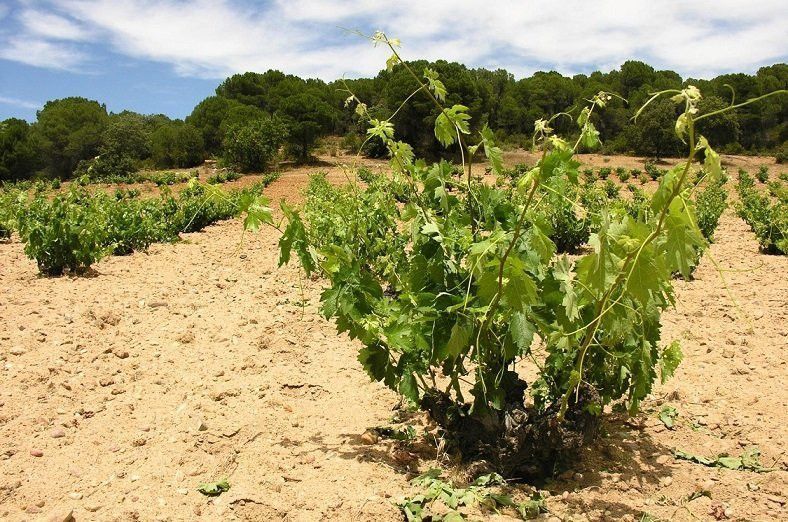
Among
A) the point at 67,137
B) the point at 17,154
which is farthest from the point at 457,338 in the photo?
the point at 67,137

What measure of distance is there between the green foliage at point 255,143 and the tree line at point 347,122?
5cm

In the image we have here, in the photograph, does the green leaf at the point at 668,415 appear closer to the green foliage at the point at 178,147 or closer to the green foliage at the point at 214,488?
the green foliage at the point at 214,488

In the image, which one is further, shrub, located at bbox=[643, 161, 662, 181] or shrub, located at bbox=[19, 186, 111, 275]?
shrub, located at bbox=[643, 161, 662, 181]

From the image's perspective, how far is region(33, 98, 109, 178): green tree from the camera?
40.2 m

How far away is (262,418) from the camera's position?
332 centimetres

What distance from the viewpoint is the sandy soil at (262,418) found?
250 centimetres

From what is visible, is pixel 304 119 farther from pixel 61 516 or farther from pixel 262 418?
pixel 61 516

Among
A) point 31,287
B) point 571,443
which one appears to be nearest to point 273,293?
point 31,287

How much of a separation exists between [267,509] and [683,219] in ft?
6.29

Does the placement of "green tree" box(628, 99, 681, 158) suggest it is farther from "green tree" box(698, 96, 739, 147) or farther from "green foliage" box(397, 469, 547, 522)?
"green foliage" box(397, 469, 547, 522)

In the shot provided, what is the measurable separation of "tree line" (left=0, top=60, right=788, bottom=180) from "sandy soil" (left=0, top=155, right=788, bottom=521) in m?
21.5

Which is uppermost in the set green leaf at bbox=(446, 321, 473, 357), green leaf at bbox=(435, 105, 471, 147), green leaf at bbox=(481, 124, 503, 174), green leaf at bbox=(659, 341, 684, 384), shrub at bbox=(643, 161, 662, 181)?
shrub at bbox=(643, 161, 662, 181)

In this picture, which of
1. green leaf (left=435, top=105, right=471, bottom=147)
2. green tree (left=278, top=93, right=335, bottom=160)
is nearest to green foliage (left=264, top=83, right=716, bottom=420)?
green leaf (left=435, top=105, right=471, bottom=147)

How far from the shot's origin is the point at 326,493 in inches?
100
